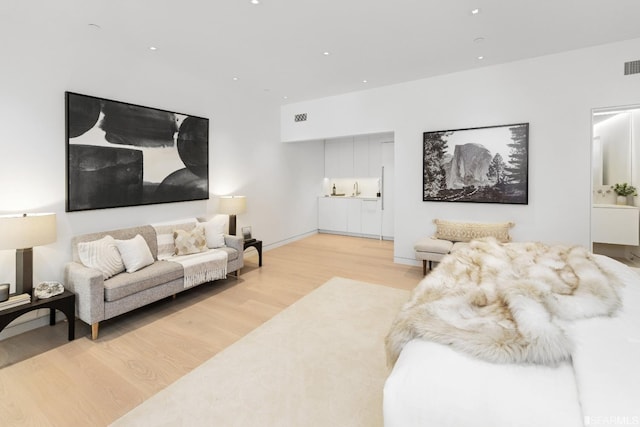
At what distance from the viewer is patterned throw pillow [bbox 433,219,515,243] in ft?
13.5

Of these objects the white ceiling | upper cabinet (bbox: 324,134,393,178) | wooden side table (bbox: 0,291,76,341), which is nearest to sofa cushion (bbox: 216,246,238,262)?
wooden side table (bbox: 0,291,76,341)

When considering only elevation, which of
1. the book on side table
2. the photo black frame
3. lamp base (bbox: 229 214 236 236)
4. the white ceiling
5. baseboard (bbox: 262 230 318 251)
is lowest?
the book on side table

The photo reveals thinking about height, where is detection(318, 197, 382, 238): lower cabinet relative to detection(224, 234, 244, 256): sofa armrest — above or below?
above

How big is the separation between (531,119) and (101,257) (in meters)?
5.36

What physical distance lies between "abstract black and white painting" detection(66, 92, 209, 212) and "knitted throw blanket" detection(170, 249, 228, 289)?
0.95 meters

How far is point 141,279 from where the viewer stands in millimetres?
3008

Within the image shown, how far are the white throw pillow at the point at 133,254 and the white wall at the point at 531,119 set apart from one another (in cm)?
367

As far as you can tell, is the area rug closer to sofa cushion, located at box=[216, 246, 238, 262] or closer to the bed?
the bed

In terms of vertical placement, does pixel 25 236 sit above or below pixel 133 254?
above

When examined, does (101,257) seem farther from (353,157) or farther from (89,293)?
(353,157)

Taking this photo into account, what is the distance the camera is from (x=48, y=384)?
2.11 metres

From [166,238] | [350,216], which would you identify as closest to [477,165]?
[350,216]

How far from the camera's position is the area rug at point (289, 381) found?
5.84ft

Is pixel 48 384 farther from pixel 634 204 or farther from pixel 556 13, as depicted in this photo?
pixel 634 204
